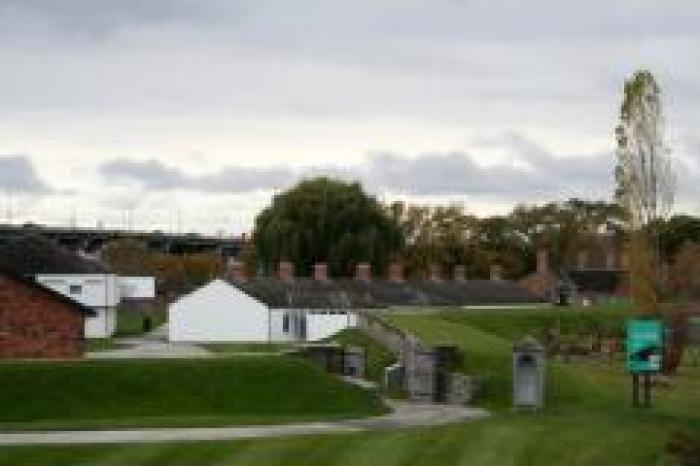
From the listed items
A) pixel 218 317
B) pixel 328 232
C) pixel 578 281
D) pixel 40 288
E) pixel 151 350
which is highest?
pixel 328 232

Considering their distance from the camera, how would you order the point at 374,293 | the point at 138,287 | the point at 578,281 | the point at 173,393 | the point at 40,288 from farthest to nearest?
the point at 578,281 < the point at 138,287 < the point at 374,293 < the point at 40,288 < the point at 173,393

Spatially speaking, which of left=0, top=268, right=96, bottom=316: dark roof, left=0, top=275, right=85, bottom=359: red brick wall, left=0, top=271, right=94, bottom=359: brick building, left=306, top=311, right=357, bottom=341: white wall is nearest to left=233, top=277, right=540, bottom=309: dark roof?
left=306, top=311, right=357, bottom=341: white wall

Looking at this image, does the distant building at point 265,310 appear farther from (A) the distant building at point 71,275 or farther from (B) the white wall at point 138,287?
(B) the white wall at point 138,287

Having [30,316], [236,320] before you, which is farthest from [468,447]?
[236,320]

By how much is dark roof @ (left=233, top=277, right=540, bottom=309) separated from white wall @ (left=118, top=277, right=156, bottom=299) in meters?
36.0

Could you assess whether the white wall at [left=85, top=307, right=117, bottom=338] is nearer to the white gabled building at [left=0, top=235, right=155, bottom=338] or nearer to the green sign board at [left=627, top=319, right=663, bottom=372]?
the white gabled building at [left=0, top=235, right=155, bottom=338]

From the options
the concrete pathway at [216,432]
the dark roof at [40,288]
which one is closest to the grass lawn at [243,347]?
the dark roof at [40,288]

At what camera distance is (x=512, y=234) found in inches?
6181

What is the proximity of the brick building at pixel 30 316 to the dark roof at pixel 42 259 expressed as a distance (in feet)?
101

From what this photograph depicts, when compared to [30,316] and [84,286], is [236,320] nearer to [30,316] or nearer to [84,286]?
[84,286]

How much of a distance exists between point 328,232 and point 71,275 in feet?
126

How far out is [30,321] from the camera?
5031cm

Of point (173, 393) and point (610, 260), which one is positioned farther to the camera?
point (610, 260)

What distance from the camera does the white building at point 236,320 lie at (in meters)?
87.0
